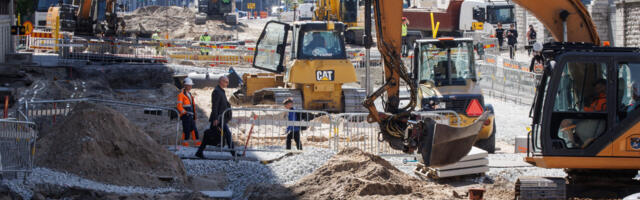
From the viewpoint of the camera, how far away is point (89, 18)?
29.3m

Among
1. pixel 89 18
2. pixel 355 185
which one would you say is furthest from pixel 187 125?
pixel 89 18

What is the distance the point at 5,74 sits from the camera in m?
22.5

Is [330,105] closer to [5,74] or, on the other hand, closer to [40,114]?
[40,114]

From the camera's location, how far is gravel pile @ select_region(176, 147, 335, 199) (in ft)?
38.7

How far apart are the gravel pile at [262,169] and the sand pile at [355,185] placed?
63 centimetres

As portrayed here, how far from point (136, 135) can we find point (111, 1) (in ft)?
65.1

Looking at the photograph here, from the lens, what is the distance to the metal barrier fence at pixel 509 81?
79.0 feet

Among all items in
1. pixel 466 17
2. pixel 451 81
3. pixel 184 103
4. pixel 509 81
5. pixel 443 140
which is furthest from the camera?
pixel 466 17

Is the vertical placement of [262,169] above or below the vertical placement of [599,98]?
below

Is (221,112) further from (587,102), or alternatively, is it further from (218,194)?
(587,102)

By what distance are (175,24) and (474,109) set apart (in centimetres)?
4553

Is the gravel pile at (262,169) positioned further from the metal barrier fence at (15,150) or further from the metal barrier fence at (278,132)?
the metal barrier fence at (15,150)

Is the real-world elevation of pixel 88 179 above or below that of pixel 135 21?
below

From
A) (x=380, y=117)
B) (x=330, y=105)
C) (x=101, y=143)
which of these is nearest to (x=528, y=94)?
(x=330, y=105)
